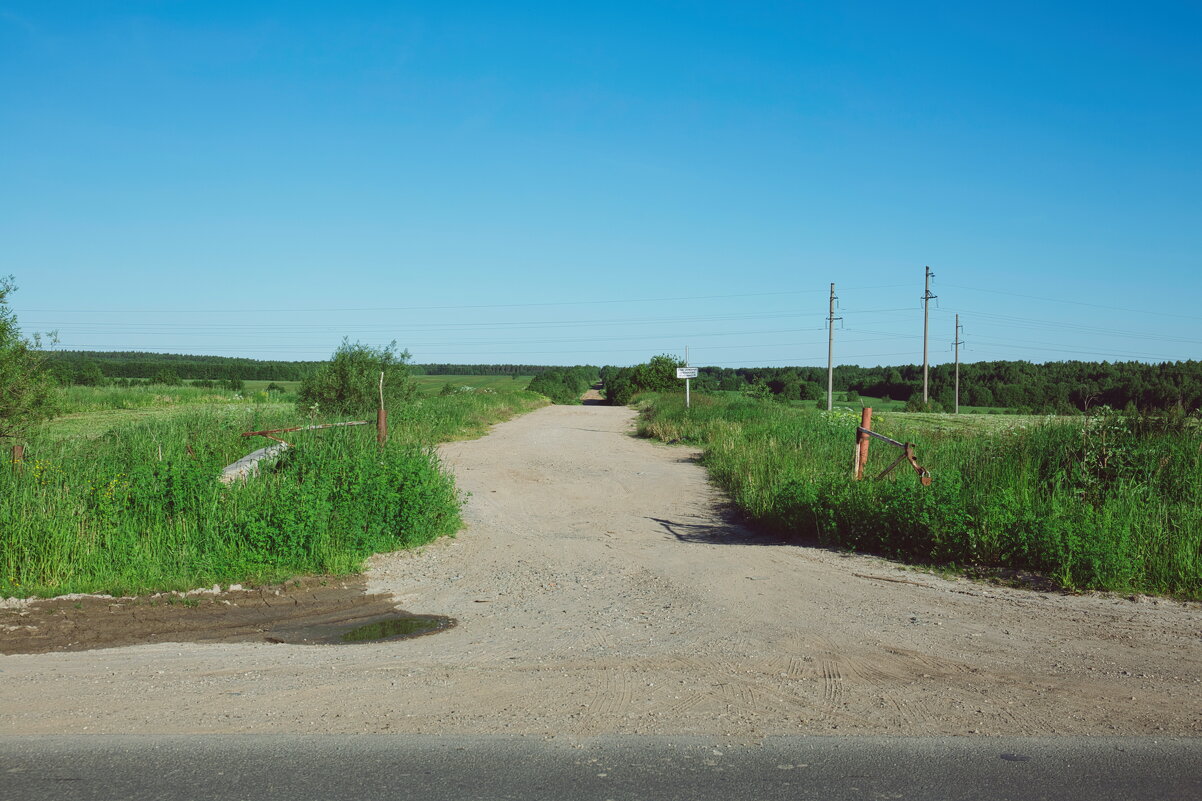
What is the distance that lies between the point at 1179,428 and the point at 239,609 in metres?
11.7

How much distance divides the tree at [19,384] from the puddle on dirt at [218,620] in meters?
14.3

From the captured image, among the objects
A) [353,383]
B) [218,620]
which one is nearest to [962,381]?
[353,383]

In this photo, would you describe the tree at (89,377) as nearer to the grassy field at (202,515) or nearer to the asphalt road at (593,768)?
the grassy field at (202,515)

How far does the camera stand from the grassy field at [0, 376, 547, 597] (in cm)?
814

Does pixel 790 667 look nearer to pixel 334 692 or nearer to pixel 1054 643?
pixel 1054 643

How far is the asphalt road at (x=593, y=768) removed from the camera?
12.2ft

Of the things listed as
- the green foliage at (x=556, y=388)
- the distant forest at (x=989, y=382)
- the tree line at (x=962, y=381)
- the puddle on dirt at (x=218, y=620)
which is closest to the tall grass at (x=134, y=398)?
the green foliage at (x=556, y=388)

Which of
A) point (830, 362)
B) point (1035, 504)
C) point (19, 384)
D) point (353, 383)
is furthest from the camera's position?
point (830, 362)

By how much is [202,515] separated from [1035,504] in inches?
366

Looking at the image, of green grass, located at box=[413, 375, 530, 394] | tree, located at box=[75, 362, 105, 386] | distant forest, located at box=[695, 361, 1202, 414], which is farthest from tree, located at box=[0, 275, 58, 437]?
tree, located at box=[75, 362, 105, 386]

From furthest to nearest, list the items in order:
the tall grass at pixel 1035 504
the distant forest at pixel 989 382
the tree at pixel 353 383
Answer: the distant forest at pixel 989 382
the tree at pixel 353 383
the tall grass at pixel 1035 504

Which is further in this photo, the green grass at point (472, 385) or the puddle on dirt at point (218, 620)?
the green grass at point (472, 385)

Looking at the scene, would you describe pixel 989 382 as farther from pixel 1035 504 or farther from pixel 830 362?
pixel 1035 504

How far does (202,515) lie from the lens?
9.12m
